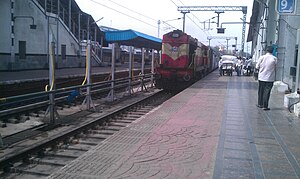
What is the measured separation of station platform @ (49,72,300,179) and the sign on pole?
3086 mm

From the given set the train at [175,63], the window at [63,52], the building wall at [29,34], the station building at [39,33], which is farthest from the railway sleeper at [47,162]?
the window at [63,52]

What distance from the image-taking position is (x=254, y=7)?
127 feet

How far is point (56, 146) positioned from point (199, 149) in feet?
10.2

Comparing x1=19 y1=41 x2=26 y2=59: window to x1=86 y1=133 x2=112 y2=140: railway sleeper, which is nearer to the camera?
x1=86 y1=133 x2=112 y2=140: railway sleeper

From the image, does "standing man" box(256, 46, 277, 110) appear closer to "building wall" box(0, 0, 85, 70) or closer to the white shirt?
the white shirt

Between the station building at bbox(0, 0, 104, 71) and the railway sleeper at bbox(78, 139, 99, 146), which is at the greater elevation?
the station building at bbox(0, 0, 104, 71)

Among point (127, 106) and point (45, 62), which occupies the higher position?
point (45, 62)

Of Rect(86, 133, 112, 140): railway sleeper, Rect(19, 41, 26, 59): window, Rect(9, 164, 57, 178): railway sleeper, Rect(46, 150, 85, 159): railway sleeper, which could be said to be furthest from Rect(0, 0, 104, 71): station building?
Rect(9, 164, 57, 178): railway sleeper

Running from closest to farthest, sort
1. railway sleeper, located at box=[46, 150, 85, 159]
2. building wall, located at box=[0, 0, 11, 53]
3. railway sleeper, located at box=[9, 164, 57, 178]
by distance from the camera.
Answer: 1. railway sleeper, located at box=[9, 164, 57, 178]
2. railway sleeper, located at box=[46, 150, 85, 159]
3. building wall, located at box=[0, 0, 11, 53]

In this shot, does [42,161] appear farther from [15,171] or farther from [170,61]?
[170,61]

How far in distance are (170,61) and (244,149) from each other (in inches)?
559

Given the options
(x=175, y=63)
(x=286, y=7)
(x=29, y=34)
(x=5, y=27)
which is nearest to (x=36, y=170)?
(x=286, y=7)

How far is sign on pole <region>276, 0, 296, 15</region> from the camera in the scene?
31.6 ft

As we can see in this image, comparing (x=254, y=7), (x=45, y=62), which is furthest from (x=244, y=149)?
(x=254, y=7)
